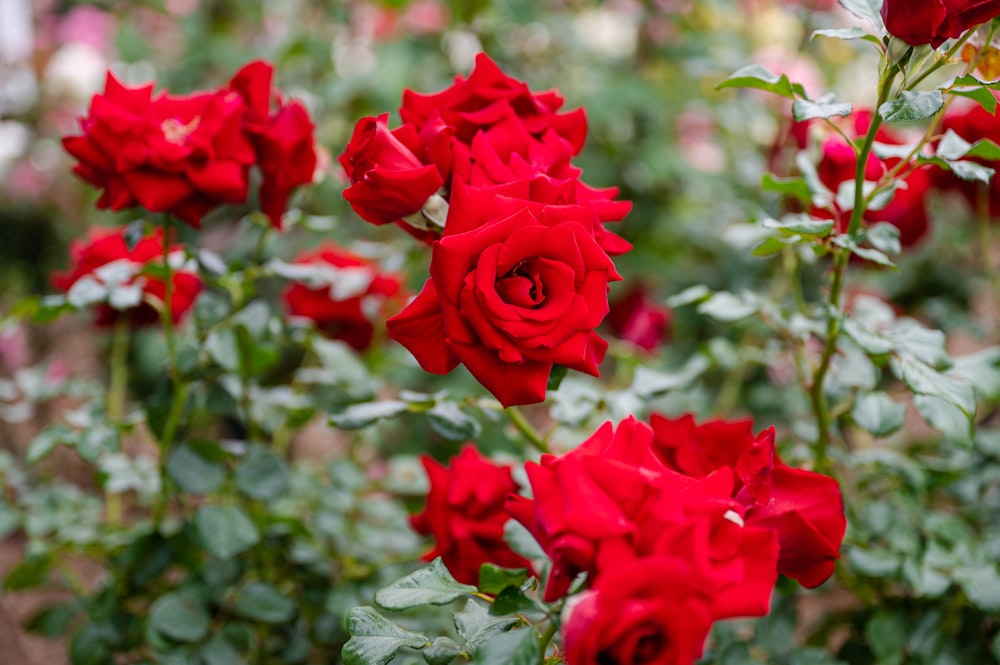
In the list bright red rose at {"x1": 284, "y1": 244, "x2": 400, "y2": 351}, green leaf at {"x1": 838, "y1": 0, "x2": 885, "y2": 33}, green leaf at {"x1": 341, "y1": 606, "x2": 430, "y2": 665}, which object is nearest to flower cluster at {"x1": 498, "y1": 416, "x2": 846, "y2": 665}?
green leaf at {"x1": 341, "y1": 606, "x2": 430, "y2": 665}

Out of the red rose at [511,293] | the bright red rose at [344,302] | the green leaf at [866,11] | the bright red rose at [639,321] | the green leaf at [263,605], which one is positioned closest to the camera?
the red rose at [511,293]

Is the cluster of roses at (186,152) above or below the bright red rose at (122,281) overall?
above

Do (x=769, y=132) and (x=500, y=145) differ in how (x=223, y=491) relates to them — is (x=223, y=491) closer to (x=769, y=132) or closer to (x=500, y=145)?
(x=500, y=145)

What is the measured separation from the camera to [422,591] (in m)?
0.52

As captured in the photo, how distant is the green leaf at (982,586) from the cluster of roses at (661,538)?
0.31 metres

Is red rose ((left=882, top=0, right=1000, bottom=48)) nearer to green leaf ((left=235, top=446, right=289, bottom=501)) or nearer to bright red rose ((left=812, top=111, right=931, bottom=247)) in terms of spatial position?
bright red rose ((left=812, top=111, right=931, bottom=247))

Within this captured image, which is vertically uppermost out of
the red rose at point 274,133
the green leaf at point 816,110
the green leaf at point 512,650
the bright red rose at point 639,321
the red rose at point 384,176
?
the green leaf at point 816,110

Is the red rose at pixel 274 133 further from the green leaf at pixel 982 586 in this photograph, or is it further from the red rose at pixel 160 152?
the green leaf at pixel 982 586

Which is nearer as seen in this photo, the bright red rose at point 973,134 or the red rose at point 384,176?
the red rose at point 384,176

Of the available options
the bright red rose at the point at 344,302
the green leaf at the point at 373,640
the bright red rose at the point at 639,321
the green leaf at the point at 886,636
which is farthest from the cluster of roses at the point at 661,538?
the bright red rose at the point at 639,321

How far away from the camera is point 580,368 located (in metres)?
0.54

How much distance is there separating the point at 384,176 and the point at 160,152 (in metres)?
0.28

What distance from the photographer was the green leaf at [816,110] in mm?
587

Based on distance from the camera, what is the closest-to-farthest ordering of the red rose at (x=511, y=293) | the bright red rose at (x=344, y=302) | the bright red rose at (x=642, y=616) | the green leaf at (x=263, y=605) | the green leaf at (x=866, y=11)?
the bright red rose at (x=642, y=616), the red rose at (x=511, y=293), the green leaf at (x=866, y=11), the green leaf at (x=263, y=605), the bright red rose at (x=344, y=302)
